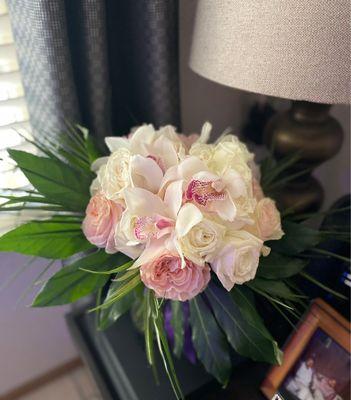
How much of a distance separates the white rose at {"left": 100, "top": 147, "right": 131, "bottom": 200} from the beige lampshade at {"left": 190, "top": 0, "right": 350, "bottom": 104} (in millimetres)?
218

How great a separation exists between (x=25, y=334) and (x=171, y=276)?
28.5 inches

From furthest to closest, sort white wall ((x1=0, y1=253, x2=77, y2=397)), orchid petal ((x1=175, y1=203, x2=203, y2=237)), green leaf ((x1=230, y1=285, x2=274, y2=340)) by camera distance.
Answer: white wall ((x1=0, y1=253, x2=77, y2=397)) → green leaf ((x1=230, y1=285, x2=274, y2=340)) → orchid petal ((x1=175, y1=203, x2=203, y2=237))

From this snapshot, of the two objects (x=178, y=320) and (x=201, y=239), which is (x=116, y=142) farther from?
(x=178, y=320)

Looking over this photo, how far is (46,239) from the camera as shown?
24.4 inches

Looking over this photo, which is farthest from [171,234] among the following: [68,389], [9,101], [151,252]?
[68,389]

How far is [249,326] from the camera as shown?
61 centimetres

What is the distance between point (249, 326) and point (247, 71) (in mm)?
403

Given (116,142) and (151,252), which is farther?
(116,142)

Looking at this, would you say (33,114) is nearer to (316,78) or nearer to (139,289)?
(139,289)

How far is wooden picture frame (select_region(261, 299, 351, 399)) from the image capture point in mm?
694

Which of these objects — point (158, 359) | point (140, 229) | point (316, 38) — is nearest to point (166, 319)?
point (158, 359)

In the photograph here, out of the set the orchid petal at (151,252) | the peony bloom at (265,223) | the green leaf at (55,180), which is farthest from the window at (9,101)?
the peony bloom at (265,223)

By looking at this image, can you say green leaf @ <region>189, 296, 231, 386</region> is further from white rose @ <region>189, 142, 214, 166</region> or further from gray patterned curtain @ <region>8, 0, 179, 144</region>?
gray patterned curtain @ <region>8, 0, 179, 144</region>

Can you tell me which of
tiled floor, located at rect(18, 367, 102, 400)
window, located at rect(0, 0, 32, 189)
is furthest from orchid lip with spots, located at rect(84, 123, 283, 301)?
tiled floor, located at rect(18, 367, 102, 400)
